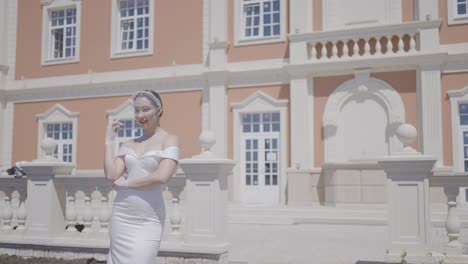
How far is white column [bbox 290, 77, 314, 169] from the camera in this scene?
13648mm

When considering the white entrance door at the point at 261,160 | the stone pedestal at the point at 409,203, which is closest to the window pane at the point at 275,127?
the white entrance door at the point at 261,160

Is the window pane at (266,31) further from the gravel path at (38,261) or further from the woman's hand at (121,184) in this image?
the woman's hand at (121,184)

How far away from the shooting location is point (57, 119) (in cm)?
1734

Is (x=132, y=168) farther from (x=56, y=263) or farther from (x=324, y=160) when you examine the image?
(x=324, y=160)

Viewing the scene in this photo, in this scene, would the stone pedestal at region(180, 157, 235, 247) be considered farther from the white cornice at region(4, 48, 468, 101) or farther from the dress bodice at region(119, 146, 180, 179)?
the white cornice at region(4, 48, 468, 101)

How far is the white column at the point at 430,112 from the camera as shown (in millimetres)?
12555

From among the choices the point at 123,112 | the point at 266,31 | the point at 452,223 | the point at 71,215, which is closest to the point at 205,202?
the point at 71,215

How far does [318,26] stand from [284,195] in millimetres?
4939

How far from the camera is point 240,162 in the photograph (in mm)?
14695

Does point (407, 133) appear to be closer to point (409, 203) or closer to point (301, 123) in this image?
point (409, 203)

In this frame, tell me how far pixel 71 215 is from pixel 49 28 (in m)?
13.3

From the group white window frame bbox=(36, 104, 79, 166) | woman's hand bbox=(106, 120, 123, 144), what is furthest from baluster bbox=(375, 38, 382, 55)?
woman's hand bbox=(106, 120, 123, 144)

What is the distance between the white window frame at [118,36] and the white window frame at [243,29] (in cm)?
297

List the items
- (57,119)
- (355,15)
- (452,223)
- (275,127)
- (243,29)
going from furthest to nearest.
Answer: (57,119) < (243,29) < (275,127) < (355,15) < (452,223)
